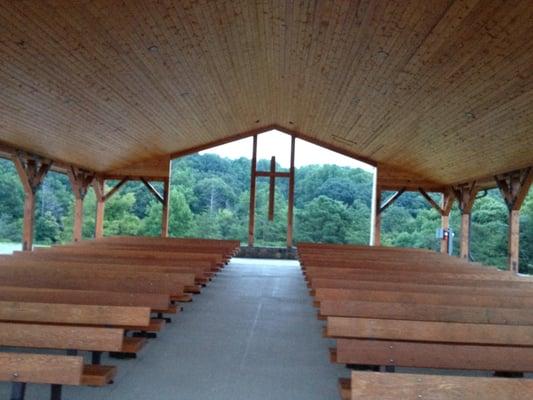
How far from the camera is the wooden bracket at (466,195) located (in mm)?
12434

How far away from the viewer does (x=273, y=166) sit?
1474cm

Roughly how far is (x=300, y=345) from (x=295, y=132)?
34.8 feet

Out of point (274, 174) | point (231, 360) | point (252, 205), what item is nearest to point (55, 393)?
point (231, 360)

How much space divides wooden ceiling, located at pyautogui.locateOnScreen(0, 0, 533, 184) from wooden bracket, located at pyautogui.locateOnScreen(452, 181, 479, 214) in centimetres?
110

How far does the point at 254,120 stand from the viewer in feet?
44.0

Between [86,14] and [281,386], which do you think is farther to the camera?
[86,14]

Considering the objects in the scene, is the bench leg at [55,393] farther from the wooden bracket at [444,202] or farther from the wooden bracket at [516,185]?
the wooden bracket at [444,202]

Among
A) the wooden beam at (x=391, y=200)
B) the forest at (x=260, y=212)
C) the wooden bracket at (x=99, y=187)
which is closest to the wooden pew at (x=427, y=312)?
the wooden beam at (x=391, y=200)

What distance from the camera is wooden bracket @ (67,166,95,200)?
43.0 ft

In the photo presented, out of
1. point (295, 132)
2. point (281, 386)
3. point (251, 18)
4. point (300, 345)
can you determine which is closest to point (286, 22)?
point (251, 18)

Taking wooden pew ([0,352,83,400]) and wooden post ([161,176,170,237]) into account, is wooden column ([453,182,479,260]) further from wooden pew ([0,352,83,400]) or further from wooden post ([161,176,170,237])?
wooden pew ([0,352,83,400])

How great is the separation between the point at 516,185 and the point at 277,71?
5.23 metres

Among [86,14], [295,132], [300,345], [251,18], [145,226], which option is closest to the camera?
[300,345]

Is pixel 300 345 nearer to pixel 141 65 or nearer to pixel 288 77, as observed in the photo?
pixel 141 65
